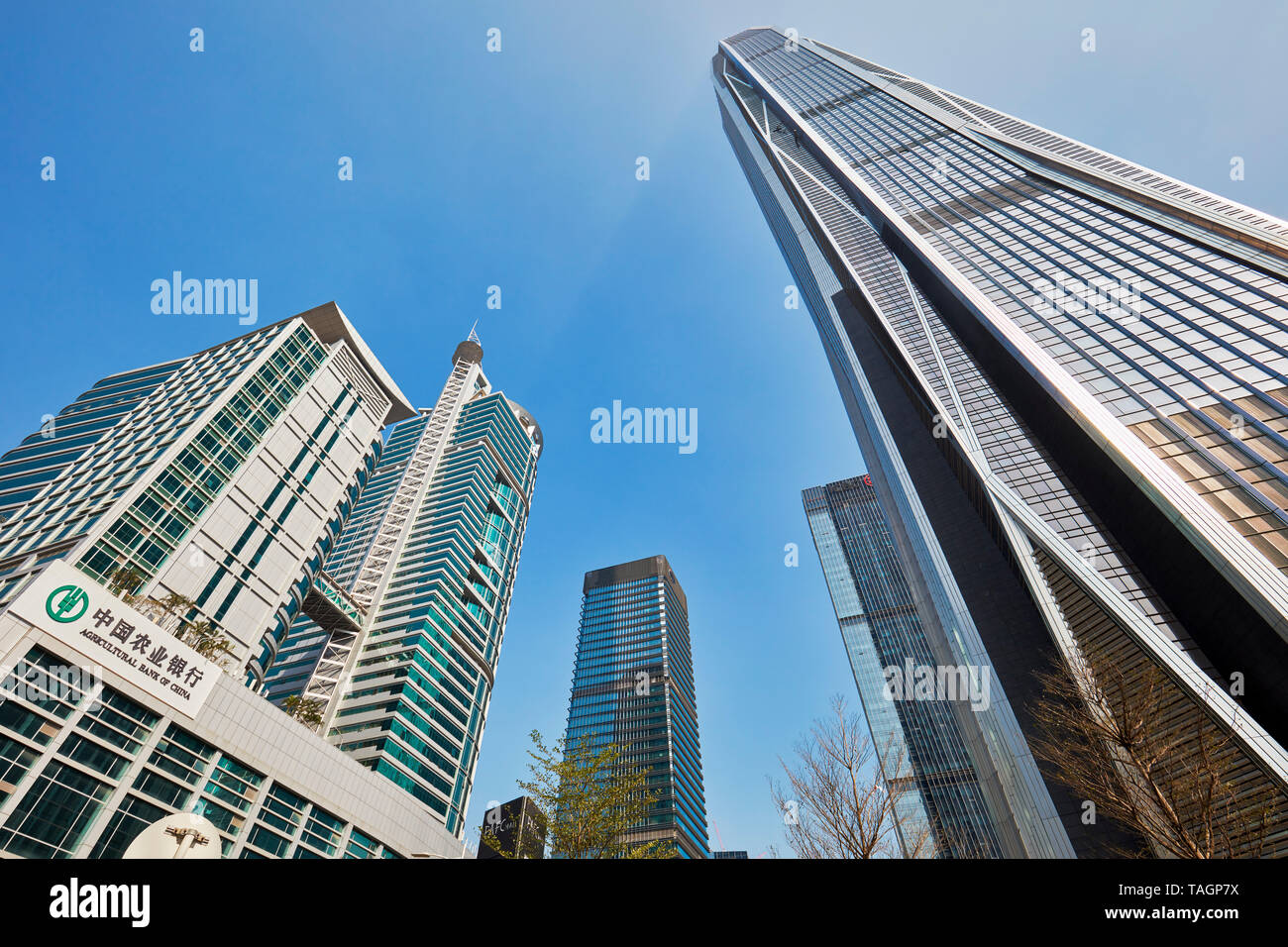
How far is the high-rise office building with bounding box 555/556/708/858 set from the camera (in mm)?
117000

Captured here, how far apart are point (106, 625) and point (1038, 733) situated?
48.9 m

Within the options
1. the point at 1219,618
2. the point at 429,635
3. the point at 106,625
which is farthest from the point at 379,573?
the point at 1219,618

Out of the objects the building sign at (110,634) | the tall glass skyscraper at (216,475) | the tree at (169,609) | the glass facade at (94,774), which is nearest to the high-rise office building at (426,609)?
the tall glass skyscraper at (216,475)

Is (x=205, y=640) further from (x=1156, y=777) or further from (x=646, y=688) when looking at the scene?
(x=646, y=688)

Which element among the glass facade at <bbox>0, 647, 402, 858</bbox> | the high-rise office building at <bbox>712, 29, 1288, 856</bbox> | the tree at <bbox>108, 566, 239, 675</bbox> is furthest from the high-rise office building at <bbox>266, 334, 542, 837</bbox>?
the high-rise office building at <bbox>712, 29, 1288, 856</bbox>

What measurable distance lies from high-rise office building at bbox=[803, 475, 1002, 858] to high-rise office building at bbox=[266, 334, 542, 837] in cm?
5585

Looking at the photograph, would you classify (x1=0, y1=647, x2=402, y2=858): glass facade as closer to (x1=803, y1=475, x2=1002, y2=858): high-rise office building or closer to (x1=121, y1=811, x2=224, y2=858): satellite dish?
(x1=121, y1=811, x2=224, y2=858): satellite dish

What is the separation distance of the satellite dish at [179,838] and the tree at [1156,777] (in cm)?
2733

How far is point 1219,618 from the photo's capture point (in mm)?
25156

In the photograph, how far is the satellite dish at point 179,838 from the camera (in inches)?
693

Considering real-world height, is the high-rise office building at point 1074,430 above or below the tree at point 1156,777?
above

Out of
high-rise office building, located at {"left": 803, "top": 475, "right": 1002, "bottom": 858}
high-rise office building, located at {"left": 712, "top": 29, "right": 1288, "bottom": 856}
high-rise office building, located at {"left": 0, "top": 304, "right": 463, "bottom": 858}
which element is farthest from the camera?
high-rise office building, located at {"left": 803, "top": 475, "right": 1002, "bottom": 858}

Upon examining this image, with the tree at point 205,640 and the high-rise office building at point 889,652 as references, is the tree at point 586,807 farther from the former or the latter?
the high-rise office building at point 889,652
